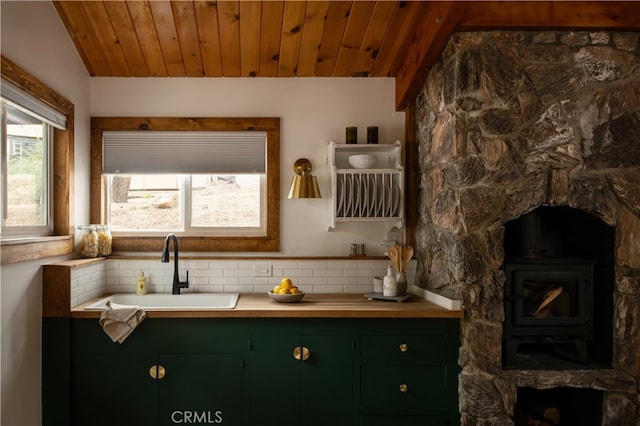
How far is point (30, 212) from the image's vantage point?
2.61 m

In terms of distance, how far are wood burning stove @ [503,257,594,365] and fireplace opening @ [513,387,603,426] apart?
31 cm

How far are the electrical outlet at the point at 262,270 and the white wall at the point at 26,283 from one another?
4.30 feet

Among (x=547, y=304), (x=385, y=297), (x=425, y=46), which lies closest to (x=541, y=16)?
(x=425, y=46)

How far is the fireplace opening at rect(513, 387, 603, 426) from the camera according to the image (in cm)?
260

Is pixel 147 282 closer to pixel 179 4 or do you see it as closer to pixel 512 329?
pixel 179 4

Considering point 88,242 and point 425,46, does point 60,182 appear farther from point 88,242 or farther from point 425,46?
point 425,46

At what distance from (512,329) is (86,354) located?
2553mm

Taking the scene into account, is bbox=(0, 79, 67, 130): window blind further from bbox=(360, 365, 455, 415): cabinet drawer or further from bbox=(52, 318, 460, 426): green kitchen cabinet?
bbox=(360, 365, 455, 415): cabinet drawer

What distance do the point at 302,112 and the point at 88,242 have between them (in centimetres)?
182

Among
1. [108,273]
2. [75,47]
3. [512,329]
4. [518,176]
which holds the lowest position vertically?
[512,329]

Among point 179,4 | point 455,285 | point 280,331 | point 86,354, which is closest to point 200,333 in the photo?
point 280,331


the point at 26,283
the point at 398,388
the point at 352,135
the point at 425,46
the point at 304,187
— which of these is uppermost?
the point at 425,46

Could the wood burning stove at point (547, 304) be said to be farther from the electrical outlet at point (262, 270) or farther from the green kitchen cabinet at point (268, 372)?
the electrical outlet at point (262, 270)

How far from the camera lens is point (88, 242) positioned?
9.90ft
